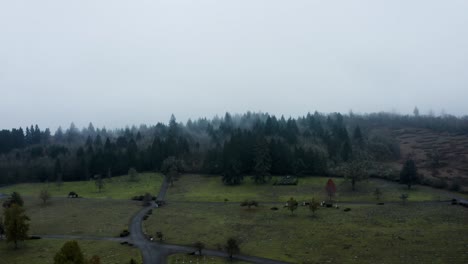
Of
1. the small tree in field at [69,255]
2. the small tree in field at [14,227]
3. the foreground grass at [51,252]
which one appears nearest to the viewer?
the small tree in field at [69,255]

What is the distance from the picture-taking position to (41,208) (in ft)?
327

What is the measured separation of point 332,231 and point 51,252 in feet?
178

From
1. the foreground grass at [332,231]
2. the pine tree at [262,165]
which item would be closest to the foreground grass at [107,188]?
the foreground grass at [332,231]

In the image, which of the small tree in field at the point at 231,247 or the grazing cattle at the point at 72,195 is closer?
the small tree in field at the point at 231,247

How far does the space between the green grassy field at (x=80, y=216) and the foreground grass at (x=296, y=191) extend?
18.3 meters

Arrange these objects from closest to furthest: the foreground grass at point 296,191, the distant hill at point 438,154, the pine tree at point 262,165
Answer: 1. the foreground grass at point 296,191
2. the distant hill at point 438,154
3. the pine tree at point 262,165

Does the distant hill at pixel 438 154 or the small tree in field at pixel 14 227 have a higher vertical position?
the distant hill at pixel 438 154

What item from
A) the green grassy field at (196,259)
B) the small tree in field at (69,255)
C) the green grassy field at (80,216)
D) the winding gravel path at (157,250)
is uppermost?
the small tree in field at (69,255)

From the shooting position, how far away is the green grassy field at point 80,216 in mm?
78688

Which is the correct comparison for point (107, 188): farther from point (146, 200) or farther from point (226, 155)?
point (226, 155)

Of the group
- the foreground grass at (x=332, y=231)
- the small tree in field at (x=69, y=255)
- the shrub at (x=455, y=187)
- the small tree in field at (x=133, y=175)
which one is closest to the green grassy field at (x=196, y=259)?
the foreground grass at (x=332, y=231)

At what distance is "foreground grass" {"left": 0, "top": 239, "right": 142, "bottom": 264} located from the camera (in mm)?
60188

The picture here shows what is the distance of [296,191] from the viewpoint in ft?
352

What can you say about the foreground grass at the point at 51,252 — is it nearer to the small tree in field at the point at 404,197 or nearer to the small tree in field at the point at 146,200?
the small tree in field at the point at 146,200
